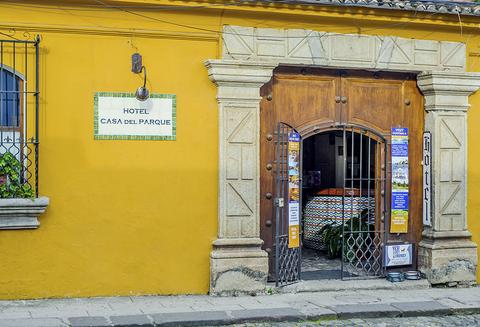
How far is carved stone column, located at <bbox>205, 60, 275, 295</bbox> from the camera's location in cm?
1091

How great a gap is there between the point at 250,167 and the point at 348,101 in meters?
1.90

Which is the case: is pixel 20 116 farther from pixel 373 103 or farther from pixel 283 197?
pixel 373 103

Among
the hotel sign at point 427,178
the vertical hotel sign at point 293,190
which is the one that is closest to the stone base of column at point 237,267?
the vertical hotel sign at point 293,190

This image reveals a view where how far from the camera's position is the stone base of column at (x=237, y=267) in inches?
429

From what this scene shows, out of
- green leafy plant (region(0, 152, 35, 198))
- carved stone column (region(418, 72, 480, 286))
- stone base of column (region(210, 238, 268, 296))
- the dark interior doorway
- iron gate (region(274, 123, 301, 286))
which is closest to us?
green leafy plant (region(0, 152, 35, 198))

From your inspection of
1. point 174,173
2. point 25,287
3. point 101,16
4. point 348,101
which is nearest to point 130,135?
point 174,173

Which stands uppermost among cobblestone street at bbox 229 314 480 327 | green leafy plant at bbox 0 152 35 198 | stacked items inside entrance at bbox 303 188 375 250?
green leafy plant at bbox 0 152 35 198

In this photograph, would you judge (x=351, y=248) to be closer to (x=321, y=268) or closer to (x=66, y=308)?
(x=321, y=268)

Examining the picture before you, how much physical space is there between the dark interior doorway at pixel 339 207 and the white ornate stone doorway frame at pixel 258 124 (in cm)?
92

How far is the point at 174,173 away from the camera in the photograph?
1088cm

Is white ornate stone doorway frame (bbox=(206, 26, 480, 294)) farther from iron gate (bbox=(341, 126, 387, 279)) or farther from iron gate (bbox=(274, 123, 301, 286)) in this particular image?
iron gate (bbox=(341, 126, 387, 279))

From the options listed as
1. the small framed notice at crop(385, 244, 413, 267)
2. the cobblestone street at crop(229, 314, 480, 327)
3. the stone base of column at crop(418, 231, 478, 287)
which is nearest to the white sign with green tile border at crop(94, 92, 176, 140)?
the cobblestone street at crop(229, 314, 480, 327)

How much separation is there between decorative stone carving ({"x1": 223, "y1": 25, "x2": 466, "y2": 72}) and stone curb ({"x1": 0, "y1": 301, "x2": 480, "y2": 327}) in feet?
11.4

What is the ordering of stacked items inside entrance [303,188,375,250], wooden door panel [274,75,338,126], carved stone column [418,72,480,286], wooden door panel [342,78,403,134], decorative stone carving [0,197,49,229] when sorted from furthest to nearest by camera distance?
stacked items inside entrance [303,188,375,250], carved stone column [418,72,480,286], wooden door panel [342,78,403,134], wooden door panel [274,75,338,126], decorative stone carving [0,197,49,229]
